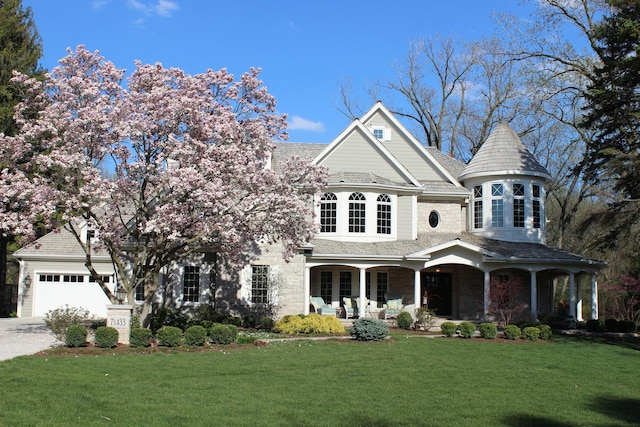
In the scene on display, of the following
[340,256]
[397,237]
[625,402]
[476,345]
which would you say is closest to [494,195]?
[397,237]

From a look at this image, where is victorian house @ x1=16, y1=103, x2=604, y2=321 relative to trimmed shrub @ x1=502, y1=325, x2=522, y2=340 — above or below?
above

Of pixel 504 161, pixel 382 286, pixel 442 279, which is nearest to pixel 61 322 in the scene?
pixel 382 286

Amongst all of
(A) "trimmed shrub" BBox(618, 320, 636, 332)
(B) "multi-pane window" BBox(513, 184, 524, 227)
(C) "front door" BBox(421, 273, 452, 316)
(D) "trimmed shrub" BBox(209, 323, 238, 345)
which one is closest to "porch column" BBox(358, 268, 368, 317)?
(C) "front door" BBox(421, 273, 452, 316)

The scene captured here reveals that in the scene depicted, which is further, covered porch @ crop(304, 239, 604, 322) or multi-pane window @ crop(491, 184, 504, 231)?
multi-pane window @ crop(491, 184, 504, 231)

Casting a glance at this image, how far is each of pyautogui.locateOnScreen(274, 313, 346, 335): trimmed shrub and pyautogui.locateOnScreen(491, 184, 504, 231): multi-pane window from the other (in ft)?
34.4

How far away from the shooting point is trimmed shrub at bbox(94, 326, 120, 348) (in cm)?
1562

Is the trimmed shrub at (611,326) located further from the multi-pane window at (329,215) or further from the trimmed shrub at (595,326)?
the multi-pane window at (329,215)

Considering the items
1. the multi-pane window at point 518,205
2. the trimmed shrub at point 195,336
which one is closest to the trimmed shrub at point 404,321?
the multi-pane window at point 518,205

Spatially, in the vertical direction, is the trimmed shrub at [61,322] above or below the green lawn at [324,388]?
above

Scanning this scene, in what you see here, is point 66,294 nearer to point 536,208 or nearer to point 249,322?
point 249,322

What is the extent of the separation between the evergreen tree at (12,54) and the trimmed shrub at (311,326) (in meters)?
15.7

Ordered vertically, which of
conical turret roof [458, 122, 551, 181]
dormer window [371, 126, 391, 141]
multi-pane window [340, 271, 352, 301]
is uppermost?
dormer window [371, 126, 391, 141]

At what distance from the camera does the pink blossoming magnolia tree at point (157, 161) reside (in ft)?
53.3

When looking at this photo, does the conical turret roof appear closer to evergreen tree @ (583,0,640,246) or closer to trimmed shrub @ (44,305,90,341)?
evergreen tree @ (583,0,640,246)
